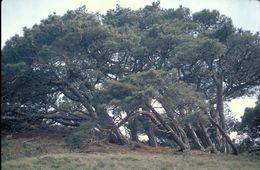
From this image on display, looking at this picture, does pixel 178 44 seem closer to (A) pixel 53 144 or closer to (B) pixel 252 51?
(B) pixel 252 51

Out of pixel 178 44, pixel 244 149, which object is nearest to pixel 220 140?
pixel 244 149

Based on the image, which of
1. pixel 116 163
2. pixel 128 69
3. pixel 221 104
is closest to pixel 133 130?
pixel 128 69

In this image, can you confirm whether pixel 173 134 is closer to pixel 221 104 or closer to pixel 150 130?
pixel 150 130

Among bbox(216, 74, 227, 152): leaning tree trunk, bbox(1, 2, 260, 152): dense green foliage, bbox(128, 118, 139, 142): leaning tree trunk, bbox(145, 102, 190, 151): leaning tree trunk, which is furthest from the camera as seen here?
bbox(128, 118, 139, 142): leaning tree trunk

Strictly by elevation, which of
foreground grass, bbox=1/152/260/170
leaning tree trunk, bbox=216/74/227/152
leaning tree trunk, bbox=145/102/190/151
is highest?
leaning tree trunk, bbox=216/74/227/152

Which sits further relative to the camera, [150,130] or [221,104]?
[150,130]

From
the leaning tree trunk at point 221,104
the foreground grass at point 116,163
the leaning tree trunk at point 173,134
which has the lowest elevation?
the foreground grass at point 116,163

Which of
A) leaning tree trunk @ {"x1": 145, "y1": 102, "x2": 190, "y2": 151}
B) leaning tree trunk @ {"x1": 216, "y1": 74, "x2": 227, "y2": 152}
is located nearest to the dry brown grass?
leaning tree trunk @ {"x1": 145, "y1": 102, "x2": 190, "y2": 151}

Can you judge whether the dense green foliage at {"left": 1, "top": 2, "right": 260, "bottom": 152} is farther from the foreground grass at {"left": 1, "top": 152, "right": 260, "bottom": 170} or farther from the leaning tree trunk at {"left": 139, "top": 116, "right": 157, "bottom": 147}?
the foreground grass at {"left": 1, "top": 152, "right": 260, "bottom": 170}

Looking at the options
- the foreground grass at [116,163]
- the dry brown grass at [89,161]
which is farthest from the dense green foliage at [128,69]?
the foreground grass at [116,163]

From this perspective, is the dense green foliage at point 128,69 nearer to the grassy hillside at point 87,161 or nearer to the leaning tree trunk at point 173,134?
the leaning tree trunk at point 173,134

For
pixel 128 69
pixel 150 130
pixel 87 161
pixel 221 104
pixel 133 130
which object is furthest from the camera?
pixel 133 130

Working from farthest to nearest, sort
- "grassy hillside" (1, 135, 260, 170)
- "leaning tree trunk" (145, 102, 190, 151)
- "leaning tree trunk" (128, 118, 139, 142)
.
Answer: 1. "leaning tree trunk" (128, 118, 139, 142)
2. "leaning tree trunk" (145, 102, 190, 151)
3. "grassy hillside" (1, 135, 260, 170)

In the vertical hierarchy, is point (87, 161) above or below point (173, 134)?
below
